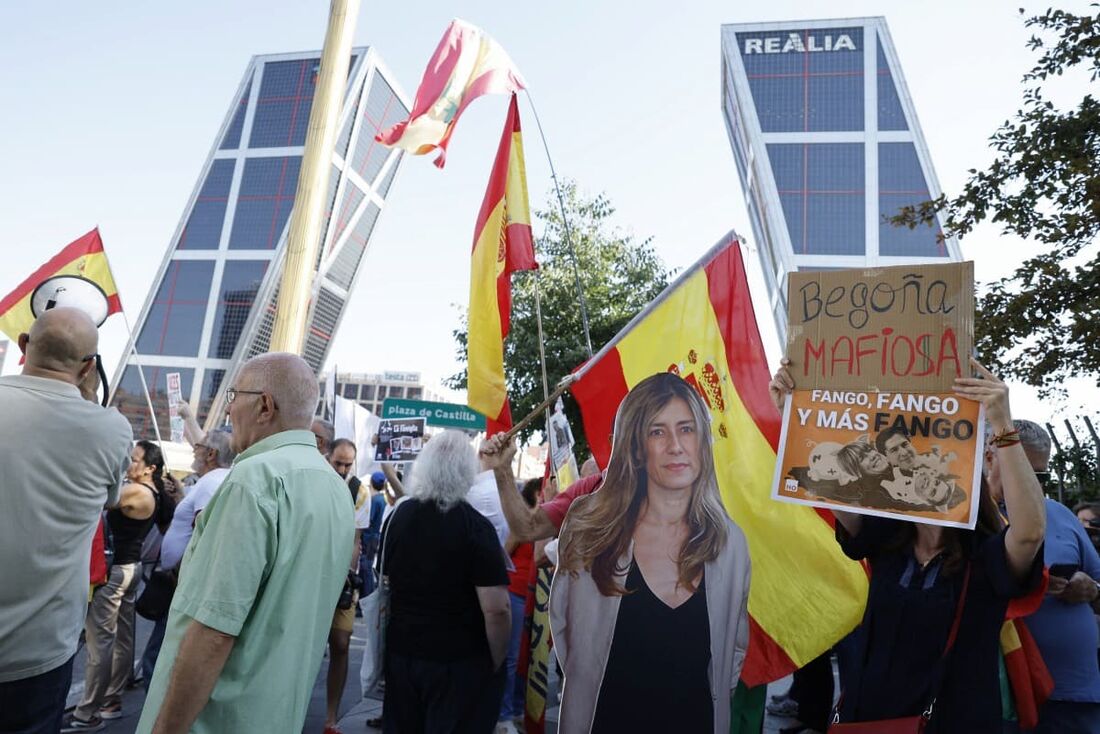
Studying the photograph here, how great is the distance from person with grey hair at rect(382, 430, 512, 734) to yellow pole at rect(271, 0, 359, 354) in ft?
11.2

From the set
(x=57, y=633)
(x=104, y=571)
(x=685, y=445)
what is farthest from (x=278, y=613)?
(x=104, y=571)

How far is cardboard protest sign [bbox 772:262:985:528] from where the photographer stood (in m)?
2.16

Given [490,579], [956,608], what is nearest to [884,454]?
[956,608]

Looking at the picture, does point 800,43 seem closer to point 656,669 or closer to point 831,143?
point 831,143

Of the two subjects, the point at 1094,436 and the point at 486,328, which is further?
the point at 1094,436

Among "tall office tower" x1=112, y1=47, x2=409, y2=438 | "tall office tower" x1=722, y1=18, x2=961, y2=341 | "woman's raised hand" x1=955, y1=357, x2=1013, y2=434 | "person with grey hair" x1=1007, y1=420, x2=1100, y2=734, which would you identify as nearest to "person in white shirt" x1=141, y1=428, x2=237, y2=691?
"woman's raised hand" x1=955, y1=357, x2=1013, y2=434

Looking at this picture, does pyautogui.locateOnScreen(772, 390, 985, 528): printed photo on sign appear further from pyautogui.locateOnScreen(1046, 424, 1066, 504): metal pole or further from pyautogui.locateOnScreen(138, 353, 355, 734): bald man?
pyautogui.locateOnScreen(1046, 424, 1066, 504): metal pole

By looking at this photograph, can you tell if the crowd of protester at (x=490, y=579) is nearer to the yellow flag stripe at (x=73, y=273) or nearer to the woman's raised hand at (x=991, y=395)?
the woman's raised hand at (x=991, y=395)

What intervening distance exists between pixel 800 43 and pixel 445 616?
5368cm

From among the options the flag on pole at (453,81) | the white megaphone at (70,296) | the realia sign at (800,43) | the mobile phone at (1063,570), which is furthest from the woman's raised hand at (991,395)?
the realia sign at (800,43)

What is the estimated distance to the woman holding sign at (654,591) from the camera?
2.39 metres

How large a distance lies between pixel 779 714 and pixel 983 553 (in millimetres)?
3649

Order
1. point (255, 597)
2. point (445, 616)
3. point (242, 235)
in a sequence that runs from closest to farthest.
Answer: point (255, 597)
point (445, 616)
point (242, 235)

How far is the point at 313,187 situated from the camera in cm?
657
